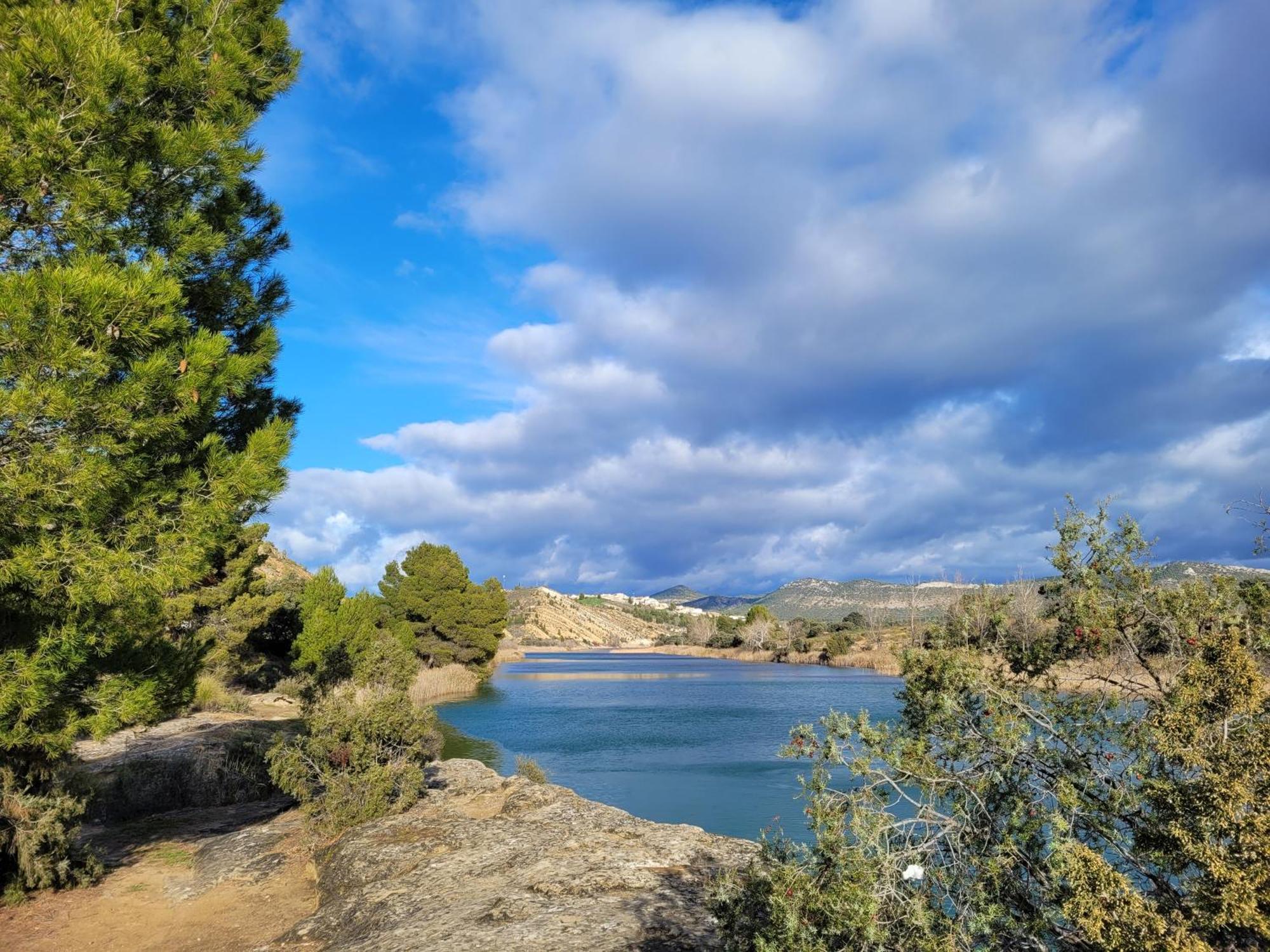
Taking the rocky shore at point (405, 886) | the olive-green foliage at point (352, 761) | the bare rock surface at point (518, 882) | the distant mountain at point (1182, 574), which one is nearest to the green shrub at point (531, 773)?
the rocky shore at point (405, 886)

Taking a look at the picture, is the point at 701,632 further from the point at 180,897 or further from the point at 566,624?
the point at 180,897

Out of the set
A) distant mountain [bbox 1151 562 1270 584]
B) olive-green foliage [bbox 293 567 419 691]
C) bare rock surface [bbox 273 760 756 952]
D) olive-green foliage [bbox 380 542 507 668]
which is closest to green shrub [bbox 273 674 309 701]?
olive-green foliage [bbox 293 567 419 691]

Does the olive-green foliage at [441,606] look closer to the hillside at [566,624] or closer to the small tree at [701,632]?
the hillside at [566,624]

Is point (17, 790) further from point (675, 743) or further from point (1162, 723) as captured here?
point (675, 743)

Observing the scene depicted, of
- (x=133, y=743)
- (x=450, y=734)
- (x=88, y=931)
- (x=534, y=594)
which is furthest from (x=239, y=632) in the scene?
(x=534, y=594)

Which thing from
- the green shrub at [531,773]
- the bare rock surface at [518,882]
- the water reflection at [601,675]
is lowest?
the water reflection at [601,675]

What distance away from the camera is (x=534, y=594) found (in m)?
171

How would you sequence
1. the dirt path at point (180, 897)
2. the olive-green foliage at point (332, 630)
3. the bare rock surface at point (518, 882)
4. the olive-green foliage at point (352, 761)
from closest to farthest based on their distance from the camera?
the bare rock surface at point (518, 882), the dirt path at point (180, 897), the olive-green foliage at point (352, 761), the olive-green foliage at point (332, 630)

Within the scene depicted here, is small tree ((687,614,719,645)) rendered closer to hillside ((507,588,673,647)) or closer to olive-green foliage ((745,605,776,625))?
olive-green foliage ((745,605,776,625))

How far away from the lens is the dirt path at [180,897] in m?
8.62

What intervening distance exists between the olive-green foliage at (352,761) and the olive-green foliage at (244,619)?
15.1m

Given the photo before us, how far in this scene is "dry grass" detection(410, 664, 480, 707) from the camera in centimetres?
4378

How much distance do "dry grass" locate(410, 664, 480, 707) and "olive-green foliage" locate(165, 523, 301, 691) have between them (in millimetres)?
8006

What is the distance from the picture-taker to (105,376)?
23.1 ft
